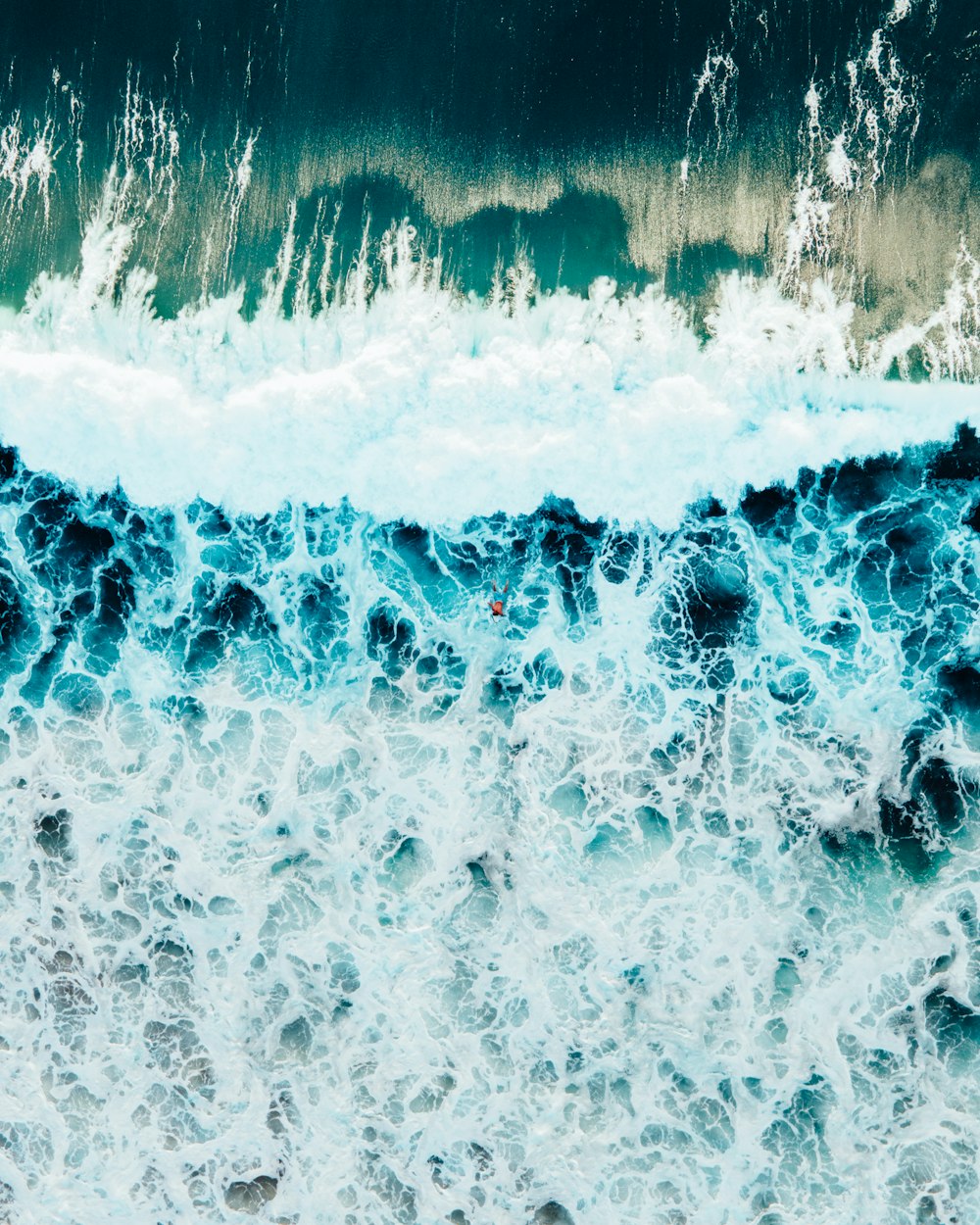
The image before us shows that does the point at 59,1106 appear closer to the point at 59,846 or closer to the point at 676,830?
the point at 59,846

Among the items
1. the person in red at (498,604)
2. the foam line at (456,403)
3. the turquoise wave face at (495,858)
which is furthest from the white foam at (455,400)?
the person in red at (498,604)

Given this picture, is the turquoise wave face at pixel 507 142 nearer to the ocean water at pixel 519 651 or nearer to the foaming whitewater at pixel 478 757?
the ocean water at pixel 519 651

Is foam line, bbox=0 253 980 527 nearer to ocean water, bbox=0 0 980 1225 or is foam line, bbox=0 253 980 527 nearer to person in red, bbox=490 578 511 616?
ocean water, bbox=0 0 980 1225

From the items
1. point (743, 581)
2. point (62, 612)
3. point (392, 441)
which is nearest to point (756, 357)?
point (743, 581)

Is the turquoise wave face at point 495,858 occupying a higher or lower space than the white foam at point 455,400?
lower

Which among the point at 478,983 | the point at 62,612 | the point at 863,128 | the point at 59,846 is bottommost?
the point at 478,983

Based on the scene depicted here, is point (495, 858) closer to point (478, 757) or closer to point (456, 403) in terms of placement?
point (478, 757)
